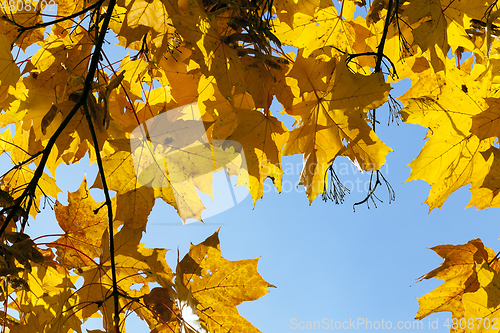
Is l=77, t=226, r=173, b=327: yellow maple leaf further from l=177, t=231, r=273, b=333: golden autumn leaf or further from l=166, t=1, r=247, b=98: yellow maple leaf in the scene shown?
l=166, t=1, r=247, b=98: yellow maple leaf

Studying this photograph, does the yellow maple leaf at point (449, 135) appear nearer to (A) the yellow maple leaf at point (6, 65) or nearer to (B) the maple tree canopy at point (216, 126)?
(B) the maple tree canopy at point (216, 126)

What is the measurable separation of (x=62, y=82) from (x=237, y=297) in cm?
85

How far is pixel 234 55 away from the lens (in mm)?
736

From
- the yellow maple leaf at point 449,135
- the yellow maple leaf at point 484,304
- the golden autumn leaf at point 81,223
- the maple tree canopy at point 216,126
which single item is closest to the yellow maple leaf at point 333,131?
the maple tree canopy at point 216,126

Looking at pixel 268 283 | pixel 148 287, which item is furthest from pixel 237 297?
pixel 148 287

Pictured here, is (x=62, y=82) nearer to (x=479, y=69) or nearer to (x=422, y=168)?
(x=422, y=168)

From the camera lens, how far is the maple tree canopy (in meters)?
0.78

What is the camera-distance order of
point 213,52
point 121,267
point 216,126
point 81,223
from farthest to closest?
point 81,223
point 121,267
point 216,126
point 213,52

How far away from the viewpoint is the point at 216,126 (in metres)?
0.85

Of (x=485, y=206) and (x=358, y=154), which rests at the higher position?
(x=358, y=154)

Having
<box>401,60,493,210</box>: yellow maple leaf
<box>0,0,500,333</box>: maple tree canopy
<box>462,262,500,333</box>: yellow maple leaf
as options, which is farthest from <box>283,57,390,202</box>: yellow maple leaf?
<box>462,262,500,333</box>: yellow maple leaf

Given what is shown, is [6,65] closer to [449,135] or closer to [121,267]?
[121,267]

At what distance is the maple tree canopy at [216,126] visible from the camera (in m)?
0.78

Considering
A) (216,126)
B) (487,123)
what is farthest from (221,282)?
(487,123)
